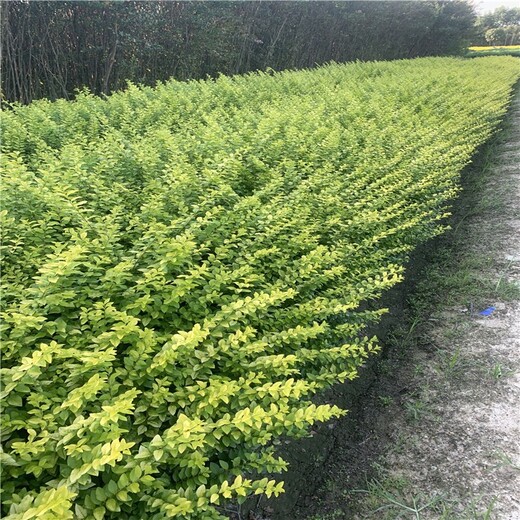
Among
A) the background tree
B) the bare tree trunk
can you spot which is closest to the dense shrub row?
the background tree

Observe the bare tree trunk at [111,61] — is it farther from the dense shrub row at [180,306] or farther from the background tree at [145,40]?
the dense shrub row at [180,306]

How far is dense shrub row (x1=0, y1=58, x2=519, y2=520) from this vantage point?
1.31 metres

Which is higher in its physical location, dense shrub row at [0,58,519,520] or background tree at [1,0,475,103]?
background tree at [1,0,475,103]

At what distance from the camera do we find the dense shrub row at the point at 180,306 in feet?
4.31

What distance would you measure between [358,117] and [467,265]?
216 centimetres

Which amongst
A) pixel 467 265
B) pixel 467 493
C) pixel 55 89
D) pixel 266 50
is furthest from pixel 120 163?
pixel 266 50

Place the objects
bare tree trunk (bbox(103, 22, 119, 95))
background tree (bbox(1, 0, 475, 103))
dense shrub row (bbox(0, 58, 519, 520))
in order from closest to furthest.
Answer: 1. dense shrub row (bbox(0, 58, 519, 520))
2. background tree (bbox(1, 0, 475, 103))
3. bare tree trunk (bbox(103, 22, 119, 95))

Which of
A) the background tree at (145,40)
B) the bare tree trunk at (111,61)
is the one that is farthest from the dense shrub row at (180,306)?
the bare tree trunk at (111,61)

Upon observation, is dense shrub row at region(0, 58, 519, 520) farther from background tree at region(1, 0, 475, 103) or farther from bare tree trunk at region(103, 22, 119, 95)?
bare tree trunk at region(103, 22, 119, 95)

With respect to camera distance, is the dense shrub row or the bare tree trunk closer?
the dense shrub row

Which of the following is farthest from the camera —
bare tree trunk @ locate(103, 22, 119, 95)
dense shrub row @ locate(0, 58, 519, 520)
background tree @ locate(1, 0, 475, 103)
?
bare tree trunk @ locate(103, 22, 119, 95)

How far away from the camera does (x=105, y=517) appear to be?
4.33 ft

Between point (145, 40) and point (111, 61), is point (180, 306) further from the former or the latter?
point (145, 40)

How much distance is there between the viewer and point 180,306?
6.59 ft
